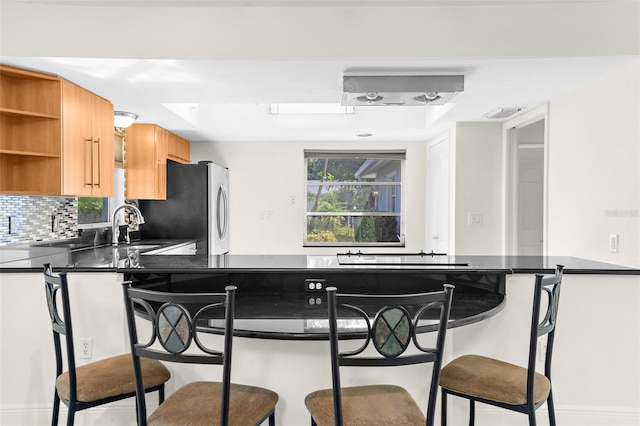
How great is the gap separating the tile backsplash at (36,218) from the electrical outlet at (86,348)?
1016 millimetres

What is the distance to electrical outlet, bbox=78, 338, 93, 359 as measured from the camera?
2387 mm

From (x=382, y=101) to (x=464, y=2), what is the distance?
0.76 meters

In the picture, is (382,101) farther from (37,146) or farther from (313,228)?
(313,228)

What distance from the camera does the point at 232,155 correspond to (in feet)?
18.0

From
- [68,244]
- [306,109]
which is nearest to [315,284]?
[68,244]

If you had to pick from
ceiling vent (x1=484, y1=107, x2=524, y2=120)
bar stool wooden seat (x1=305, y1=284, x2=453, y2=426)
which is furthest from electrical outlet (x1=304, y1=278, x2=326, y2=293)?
ceiling vent (x1=484, y1=107, x2=524, y2=120)

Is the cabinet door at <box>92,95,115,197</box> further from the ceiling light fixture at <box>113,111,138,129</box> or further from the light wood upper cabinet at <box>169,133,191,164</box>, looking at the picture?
the light wood upper cabinet at <box>169,133,191,164</box>

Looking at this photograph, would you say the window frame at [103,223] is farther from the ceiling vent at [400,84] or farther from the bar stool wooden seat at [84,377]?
the ceiling vent at [400,84]

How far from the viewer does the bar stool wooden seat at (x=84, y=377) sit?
1769mm

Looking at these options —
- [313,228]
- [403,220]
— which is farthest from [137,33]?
[403,220]

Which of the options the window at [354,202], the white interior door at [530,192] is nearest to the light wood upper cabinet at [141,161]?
the window at [354,202]

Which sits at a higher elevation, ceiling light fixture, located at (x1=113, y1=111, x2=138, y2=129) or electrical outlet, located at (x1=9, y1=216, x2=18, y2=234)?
ceiling light fixture, located at (x1=113, y1=111, x2=138, y2=129)

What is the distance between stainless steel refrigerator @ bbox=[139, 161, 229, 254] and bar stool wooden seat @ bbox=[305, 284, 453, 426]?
332cm

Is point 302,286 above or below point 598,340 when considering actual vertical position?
above
